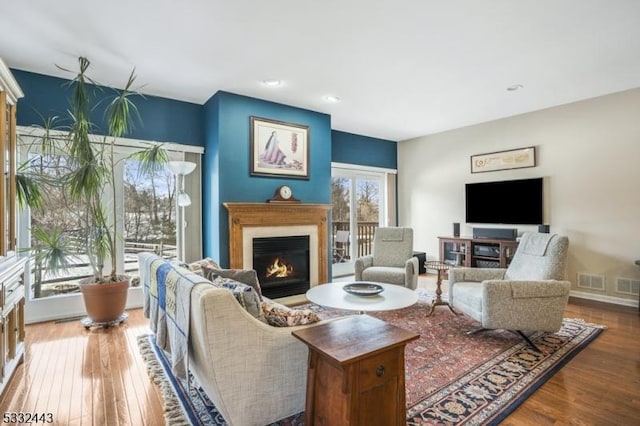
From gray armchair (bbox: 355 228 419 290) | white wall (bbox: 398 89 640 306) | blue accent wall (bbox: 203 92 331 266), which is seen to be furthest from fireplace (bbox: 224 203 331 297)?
white wall (bbox: 398 89 640 306)

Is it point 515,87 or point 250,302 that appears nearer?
point 250,302

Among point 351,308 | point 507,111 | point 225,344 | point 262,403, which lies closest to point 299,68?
point 351,308

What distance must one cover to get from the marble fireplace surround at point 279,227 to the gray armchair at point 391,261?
626 mm

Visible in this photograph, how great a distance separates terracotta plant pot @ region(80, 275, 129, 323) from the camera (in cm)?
319

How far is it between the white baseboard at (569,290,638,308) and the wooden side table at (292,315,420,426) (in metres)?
4.13

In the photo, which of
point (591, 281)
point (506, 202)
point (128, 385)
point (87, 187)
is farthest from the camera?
point (506, 202)

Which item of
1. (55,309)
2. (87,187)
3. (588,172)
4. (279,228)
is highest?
(588,172)

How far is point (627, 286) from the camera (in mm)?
3918

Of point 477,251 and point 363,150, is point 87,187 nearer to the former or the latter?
point 363,150

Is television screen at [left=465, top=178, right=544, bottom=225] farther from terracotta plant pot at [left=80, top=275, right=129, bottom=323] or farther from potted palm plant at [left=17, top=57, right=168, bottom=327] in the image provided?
terracotta plant pot at [left=80, top=275, right=129, bottom=323]

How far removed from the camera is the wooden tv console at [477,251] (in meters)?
4.65

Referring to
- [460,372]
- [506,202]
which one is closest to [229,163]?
[460,372]

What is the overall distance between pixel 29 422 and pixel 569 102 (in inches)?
245

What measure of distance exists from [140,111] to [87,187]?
53.2 inches
